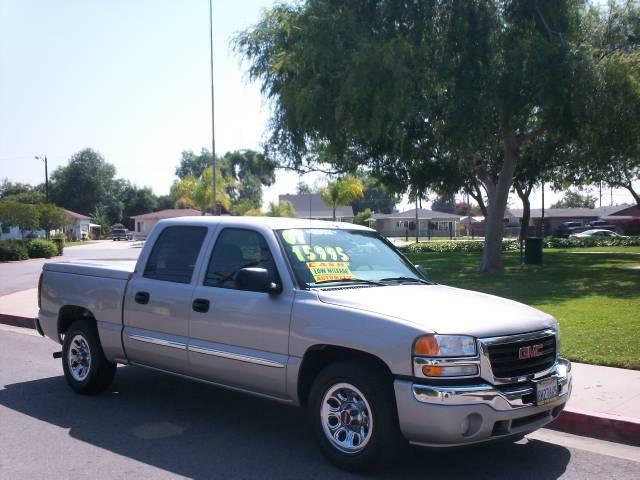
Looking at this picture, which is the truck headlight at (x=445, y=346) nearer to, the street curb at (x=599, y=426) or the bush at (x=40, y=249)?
the street curb at (x=599, y=426)

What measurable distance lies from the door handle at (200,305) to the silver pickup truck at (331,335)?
18 mm

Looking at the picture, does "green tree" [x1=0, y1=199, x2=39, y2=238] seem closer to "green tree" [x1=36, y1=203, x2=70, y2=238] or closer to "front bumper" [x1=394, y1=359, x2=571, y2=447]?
"green tree" [x1=36, y1=203, x2=70, y2=238]

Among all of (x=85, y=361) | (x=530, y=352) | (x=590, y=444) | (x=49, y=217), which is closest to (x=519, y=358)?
(x=530, y=352)

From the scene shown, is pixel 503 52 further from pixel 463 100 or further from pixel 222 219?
pixel 222 219

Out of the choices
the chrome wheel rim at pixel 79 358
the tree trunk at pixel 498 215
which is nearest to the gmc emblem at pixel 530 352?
the chrome wheel rim at pixel 79 358

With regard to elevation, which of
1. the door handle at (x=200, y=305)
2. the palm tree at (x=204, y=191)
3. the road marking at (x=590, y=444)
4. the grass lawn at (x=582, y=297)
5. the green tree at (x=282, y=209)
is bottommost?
the road marking at (x=590, y=444)

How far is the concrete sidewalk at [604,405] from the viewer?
240 inches

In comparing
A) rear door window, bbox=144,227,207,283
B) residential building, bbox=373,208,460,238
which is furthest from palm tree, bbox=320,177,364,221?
residential building, bbox=373,208,460,238

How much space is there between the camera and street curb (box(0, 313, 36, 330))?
41.8 feet

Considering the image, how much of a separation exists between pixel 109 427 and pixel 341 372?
8.23 feet

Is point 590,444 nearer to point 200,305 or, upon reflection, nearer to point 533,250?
point 200,305

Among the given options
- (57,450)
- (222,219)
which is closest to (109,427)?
(57,450)

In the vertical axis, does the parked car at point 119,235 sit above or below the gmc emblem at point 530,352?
above

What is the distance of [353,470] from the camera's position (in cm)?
498
